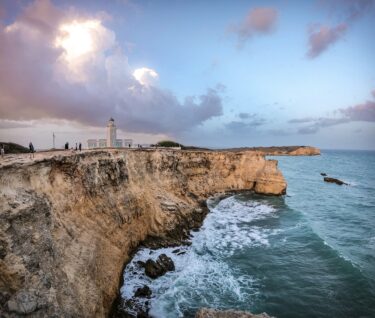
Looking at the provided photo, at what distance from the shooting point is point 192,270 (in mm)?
19109

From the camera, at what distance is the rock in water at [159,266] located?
18.0 m

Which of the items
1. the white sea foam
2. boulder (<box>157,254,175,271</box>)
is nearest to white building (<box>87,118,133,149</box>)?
the white sea foam

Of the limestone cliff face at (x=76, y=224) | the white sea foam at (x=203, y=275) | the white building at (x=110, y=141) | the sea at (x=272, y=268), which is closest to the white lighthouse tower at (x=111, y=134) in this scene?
the white building at (x=110, y=141)

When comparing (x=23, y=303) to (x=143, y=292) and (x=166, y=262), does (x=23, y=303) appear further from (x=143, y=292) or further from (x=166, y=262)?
(x=166, y=262)

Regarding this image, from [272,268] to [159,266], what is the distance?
7655 mm

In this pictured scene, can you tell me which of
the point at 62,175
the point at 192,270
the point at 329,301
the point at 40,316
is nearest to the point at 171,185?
the point at 192,270

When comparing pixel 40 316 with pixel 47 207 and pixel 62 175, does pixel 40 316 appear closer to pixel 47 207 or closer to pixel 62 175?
pixel 47 207

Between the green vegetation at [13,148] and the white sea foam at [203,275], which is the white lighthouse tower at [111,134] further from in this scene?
the white sea foam at [203,275]

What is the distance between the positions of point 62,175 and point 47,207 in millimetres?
3541

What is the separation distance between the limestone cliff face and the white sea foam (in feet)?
4.82

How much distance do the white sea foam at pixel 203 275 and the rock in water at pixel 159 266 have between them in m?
0.29

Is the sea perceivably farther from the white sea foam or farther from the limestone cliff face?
the limestone cliff face

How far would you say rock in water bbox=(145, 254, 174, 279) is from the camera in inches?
709

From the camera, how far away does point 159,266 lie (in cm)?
1853
